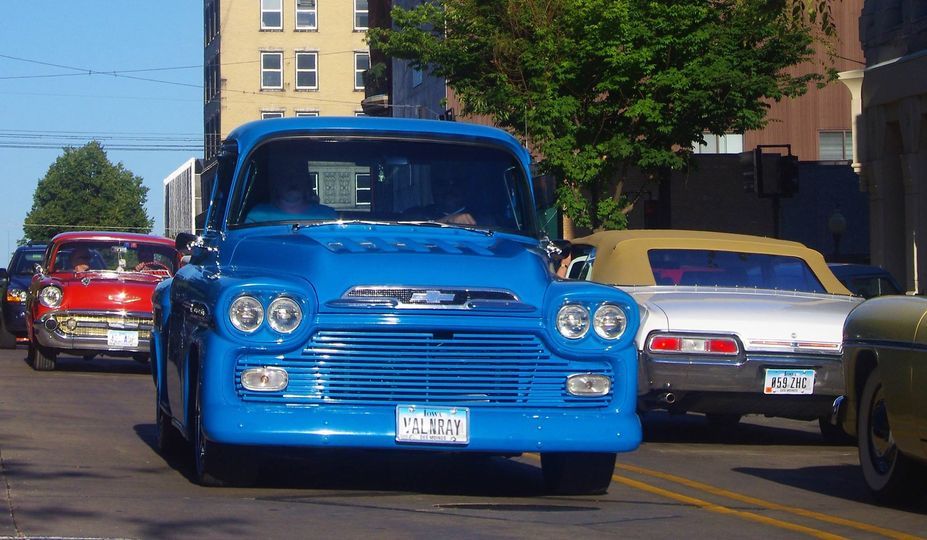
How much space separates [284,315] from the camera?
770 centimetres

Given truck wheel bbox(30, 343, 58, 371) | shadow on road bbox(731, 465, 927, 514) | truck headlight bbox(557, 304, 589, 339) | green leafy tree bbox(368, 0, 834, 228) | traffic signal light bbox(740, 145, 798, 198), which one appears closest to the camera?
truck headlight bbox(557, 304, 589, 339)

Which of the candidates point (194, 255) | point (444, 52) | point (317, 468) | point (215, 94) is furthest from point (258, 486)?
point (215, 94)

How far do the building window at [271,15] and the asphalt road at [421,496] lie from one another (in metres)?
66.0

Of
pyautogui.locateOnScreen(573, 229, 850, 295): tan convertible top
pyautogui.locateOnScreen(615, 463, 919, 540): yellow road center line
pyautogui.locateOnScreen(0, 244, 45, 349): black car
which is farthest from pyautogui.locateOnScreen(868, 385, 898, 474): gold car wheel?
pyautogui.locateOnScreen(0, 244, 45, 349): black car

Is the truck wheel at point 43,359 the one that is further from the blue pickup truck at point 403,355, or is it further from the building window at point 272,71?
the building window at point 272,71

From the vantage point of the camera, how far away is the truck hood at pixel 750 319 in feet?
35.8

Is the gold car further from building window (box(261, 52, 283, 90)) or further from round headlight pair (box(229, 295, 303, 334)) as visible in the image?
building window (box(261, 52, 283, 90))

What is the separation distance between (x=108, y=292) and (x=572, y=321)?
39.2ft

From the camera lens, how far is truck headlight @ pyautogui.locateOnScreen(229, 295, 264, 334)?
25.3 feet

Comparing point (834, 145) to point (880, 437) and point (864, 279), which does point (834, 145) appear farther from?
point (880, 437)

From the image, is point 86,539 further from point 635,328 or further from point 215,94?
point 215,94

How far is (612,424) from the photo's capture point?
26.2 feet

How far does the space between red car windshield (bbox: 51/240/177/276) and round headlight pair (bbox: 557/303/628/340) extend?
12.3 meters

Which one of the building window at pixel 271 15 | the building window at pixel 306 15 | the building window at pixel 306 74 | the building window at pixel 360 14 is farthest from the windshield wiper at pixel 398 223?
the building window at pixel 360 14
